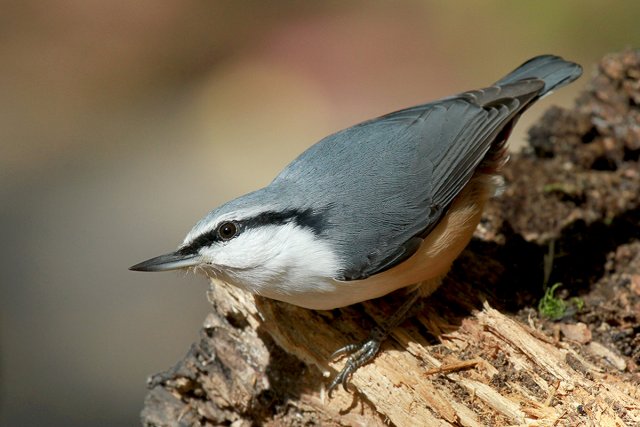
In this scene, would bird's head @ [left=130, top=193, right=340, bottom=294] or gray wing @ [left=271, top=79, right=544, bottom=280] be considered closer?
bird's head @ [left=130, top=193, right=340, bottom=294]

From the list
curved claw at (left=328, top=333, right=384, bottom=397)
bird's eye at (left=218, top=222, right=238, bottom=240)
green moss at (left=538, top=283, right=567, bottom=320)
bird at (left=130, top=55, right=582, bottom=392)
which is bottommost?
green moss at (left=538, top=283, right=567, bottom=320)

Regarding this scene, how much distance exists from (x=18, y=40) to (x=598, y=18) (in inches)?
219

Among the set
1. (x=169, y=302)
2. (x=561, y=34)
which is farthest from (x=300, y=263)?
(x=561, y=34)

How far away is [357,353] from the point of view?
3.31 meters

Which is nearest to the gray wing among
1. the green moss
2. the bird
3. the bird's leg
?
the bird

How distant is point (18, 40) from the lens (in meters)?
8.13

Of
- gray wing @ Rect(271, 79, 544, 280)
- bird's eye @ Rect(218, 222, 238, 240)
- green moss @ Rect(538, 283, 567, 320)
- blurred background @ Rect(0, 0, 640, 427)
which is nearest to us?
bird's eye @ Rect(218, 222, 238, 240)

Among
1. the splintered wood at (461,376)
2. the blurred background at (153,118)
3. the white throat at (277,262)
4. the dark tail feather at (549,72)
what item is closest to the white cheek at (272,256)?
the white throat at (277,262)

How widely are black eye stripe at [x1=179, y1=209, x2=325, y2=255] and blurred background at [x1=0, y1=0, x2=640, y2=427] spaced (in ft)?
9.25

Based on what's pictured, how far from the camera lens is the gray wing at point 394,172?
3205 millimetres

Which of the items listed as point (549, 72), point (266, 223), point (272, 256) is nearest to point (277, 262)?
point (272, 256)

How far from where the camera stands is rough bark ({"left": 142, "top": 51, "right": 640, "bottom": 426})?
3068 millimetres

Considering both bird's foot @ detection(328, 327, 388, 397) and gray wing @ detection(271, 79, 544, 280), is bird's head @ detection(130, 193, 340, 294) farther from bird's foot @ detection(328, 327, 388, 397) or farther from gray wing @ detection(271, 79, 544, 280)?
bird's foot @ detection(328, 327, 388, 397)

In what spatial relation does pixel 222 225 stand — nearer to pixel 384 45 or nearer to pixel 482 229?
pixel 482 229
